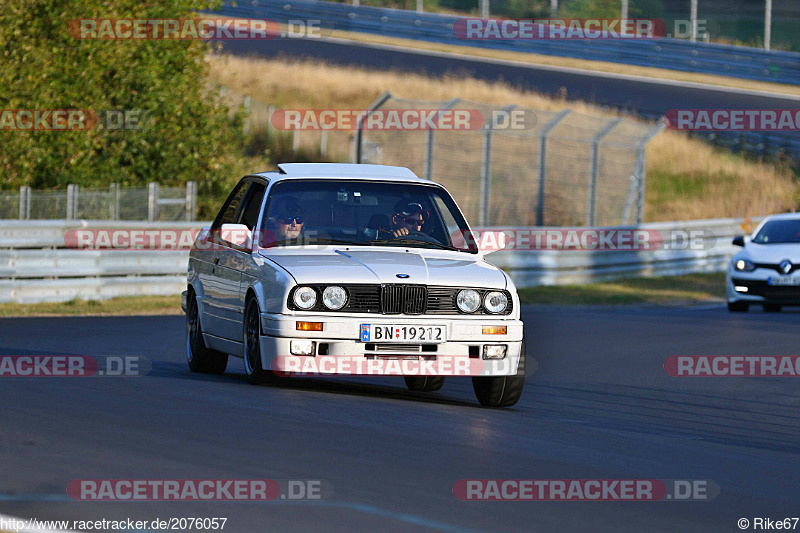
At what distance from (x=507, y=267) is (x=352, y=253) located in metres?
15.8

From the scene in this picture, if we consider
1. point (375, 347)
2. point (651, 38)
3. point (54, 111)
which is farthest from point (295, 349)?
point (651, 38)

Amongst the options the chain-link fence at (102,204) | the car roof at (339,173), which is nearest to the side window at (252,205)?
the car roof at (339,173)

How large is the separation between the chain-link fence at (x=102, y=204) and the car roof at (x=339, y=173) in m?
11.5

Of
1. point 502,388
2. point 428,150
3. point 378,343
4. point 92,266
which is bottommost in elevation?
point 92,266

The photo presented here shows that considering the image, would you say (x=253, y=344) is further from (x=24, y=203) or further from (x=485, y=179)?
(x=485, y=179)

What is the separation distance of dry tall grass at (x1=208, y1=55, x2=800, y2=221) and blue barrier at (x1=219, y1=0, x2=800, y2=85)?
2.72 m

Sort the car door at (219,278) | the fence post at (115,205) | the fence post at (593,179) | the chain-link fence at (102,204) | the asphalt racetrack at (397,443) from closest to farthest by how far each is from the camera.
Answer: the asphalt racetrack at (397,443)
the car door at (219,278)
the chain-link fence at (102,204)
the fence post at (115,205)
the fence post at (593,179)

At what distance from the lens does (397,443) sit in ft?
26.6

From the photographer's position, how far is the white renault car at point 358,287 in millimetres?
9914

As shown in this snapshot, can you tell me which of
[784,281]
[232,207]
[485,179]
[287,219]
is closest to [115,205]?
[485,179]

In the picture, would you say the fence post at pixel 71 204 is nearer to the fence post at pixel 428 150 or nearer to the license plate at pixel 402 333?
the fence post at pixel 428 150

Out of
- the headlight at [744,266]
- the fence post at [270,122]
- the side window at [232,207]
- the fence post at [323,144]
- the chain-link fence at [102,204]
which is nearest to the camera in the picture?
the side window at [232,207]

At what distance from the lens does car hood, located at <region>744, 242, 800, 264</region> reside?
2211cm

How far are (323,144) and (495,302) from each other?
26.6m
